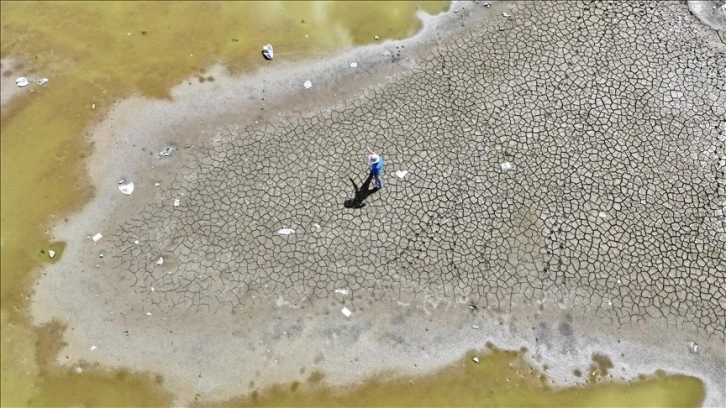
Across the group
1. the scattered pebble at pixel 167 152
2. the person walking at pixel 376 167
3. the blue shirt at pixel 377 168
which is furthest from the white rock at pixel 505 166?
the scattered pebble at pixel 167 152

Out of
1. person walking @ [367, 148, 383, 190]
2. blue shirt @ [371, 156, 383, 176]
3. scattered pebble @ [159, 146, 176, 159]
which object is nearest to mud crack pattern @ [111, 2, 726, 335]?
person walking @ [367, 148, 383, 190]

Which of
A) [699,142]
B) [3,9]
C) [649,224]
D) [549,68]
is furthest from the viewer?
[3,9]

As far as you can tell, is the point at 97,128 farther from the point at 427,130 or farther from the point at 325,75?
the point at 427,130

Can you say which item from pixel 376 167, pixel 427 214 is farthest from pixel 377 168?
pixel 427 214

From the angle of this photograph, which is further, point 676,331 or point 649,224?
point 649,224

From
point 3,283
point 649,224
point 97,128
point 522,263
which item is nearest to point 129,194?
point 97,128

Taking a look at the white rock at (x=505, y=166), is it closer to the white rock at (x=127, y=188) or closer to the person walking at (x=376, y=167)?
the person walking at (x=376, y=167)
